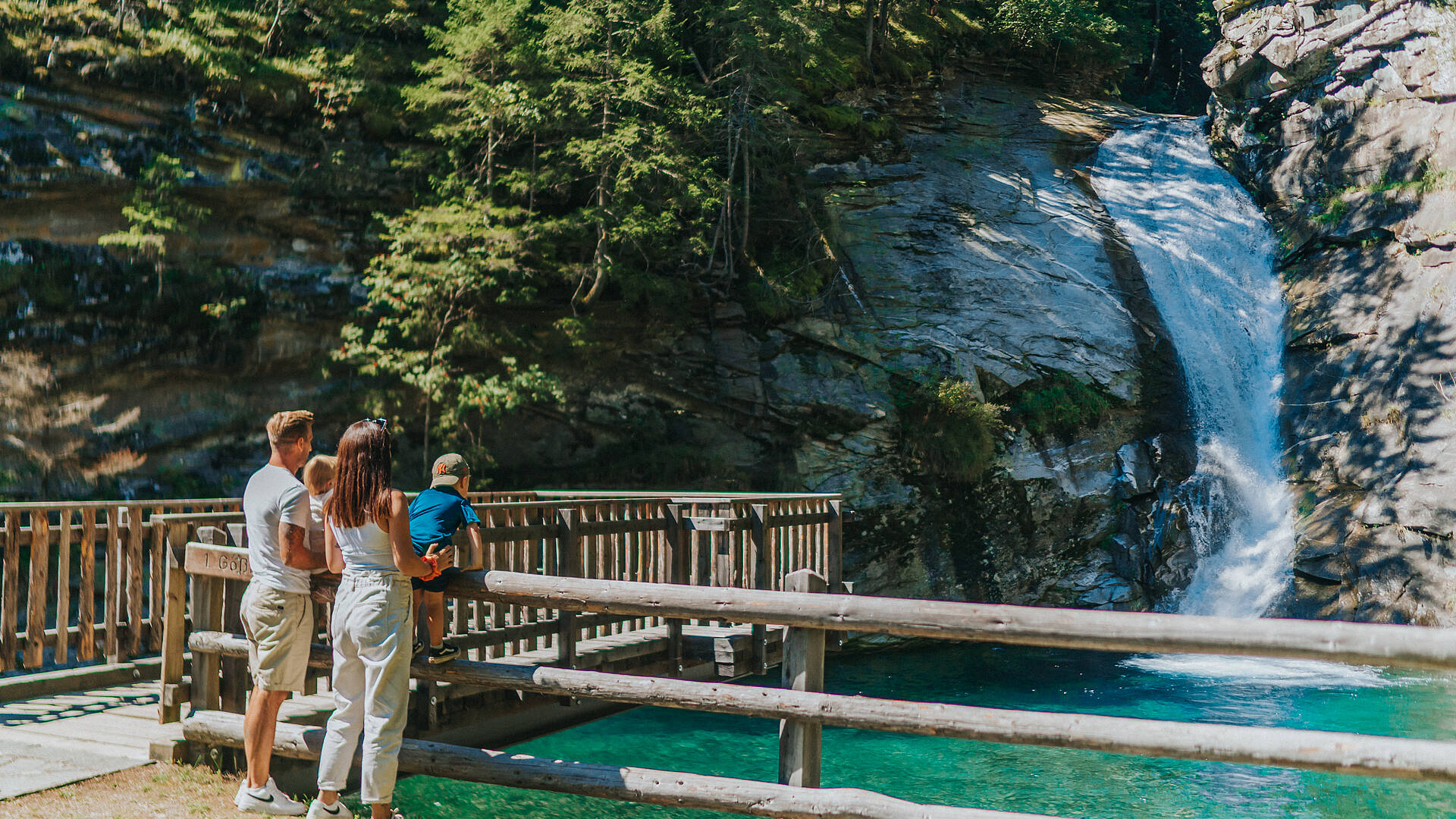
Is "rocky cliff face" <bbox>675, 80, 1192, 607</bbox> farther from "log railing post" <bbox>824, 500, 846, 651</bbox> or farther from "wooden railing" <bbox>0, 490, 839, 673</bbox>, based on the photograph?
"wooden railing" <bbox>0, 490, 839, 673</bbox>

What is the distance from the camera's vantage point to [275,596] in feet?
15.4

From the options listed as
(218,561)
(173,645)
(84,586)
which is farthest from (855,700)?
(84,586)

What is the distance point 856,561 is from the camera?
16578mm

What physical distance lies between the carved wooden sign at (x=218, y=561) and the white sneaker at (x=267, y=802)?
3.46ft

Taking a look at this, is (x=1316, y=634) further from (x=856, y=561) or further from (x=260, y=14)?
(x=260, y=14)

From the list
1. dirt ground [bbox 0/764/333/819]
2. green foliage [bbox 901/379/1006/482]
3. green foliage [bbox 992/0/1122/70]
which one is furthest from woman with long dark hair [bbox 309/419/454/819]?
green foliage [bbox 992/0/1122/70]

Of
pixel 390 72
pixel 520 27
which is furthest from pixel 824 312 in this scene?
pixel 390 72

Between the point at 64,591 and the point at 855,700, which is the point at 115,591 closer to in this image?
the point at 64,591

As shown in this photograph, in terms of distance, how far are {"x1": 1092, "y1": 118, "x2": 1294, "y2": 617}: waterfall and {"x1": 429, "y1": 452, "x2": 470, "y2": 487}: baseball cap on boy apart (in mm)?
15155

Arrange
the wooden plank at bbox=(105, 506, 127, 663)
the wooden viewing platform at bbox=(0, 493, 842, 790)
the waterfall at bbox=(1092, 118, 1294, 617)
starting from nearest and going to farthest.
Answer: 1. the wooden viewing platform at bbox=(0, 493, 842, 790)
2. the wooden plank at bbox=(105, 506, 127, 663)
3. the waterfall at bbox=(1092, 118, 1294, 617)

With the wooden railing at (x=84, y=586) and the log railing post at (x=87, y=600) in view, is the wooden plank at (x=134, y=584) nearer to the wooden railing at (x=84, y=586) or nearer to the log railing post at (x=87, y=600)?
the wooden railing at (x=84, y=586)

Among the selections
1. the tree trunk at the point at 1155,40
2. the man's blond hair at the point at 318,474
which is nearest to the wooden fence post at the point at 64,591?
the man's blond hair at the point at 318,474

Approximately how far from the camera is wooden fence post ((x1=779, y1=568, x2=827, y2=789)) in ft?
14.0

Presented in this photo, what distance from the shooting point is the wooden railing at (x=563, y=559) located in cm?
532
